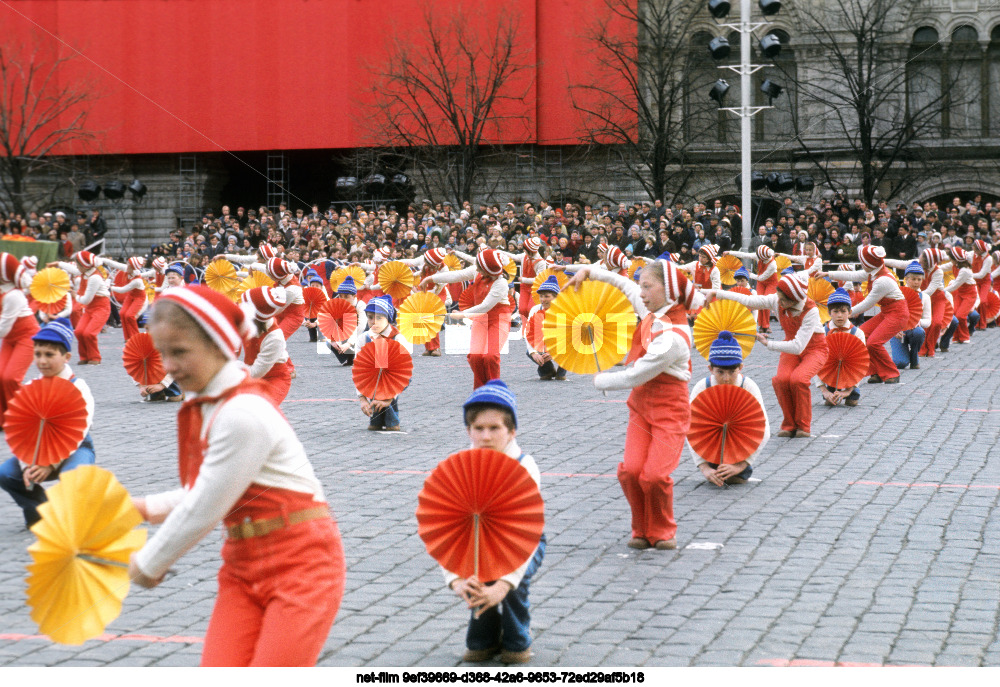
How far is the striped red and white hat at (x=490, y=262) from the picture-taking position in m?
14.6

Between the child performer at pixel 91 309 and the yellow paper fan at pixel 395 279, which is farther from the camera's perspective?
the yellow paper fan at pixel 395 279

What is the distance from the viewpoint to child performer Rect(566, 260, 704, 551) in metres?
7.38

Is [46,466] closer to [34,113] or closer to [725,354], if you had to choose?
[725,354]

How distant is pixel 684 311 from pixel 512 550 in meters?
3.60

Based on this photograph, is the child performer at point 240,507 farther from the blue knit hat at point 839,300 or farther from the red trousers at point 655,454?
the blue knit hat at point 839,300

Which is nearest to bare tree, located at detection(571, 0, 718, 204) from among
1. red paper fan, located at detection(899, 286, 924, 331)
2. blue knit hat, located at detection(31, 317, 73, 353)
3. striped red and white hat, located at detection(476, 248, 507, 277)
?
red paper fan, located at detection(899, 286, 924, 331)

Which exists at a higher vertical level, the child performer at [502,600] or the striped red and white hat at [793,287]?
the striped red and white hat at [793,287]

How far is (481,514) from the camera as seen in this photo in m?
4.83

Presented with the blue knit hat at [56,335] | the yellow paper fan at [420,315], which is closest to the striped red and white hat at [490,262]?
the yellow paper fan at [420,315]

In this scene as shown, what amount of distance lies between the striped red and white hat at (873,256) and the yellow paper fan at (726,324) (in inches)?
215

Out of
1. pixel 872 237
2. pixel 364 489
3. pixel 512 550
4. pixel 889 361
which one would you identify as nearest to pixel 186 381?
pixel 512 550

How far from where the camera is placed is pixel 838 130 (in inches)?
1577

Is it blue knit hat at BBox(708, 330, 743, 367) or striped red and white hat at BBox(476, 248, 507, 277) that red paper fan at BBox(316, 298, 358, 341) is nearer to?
striped red and white hat at BBox(476, 248, 507, 277)

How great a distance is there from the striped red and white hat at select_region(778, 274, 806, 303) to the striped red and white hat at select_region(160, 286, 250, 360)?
8.84 metres
